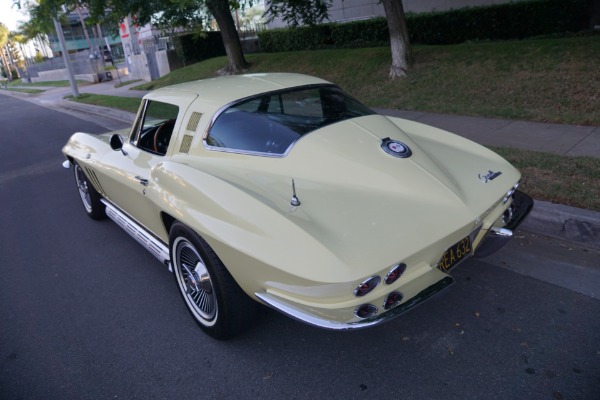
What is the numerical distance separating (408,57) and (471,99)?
2503mm

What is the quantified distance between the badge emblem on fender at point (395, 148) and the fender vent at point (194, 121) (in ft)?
4.46

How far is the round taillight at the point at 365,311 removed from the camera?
2.20m

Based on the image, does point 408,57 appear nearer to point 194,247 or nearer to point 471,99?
point 471,99

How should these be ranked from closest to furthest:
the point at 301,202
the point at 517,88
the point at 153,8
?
the point at 301,202 < the point at 517,88 < the point at 153,8

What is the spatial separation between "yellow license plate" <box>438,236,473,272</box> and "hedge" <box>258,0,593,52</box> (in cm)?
1117

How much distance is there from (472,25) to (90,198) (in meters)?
11.8

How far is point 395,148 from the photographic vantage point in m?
3.03

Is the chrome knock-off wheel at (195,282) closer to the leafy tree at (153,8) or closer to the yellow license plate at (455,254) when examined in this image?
the yellow license plate at (455,254)

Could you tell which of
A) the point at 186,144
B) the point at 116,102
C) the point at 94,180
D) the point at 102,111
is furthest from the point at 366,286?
the point at 116,102

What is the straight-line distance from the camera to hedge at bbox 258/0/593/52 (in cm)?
1118

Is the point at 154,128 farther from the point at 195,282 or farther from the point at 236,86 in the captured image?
the point at 195,282

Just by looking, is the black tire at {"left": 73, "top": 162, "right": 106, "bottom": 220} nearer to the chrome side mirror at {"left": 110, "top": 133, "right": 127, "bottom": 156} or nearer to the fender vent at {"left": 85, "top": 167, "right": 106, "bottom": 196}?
the fender vent at {"left": 85, "top": 167, "right": 106, "bottom": 196}

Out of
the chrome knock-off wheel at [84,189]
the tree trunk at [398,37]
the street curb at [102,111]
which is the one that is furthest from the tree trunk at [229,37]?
the chrome knock-off wheel at [84,189]

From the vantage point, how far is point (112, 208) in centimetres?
434
